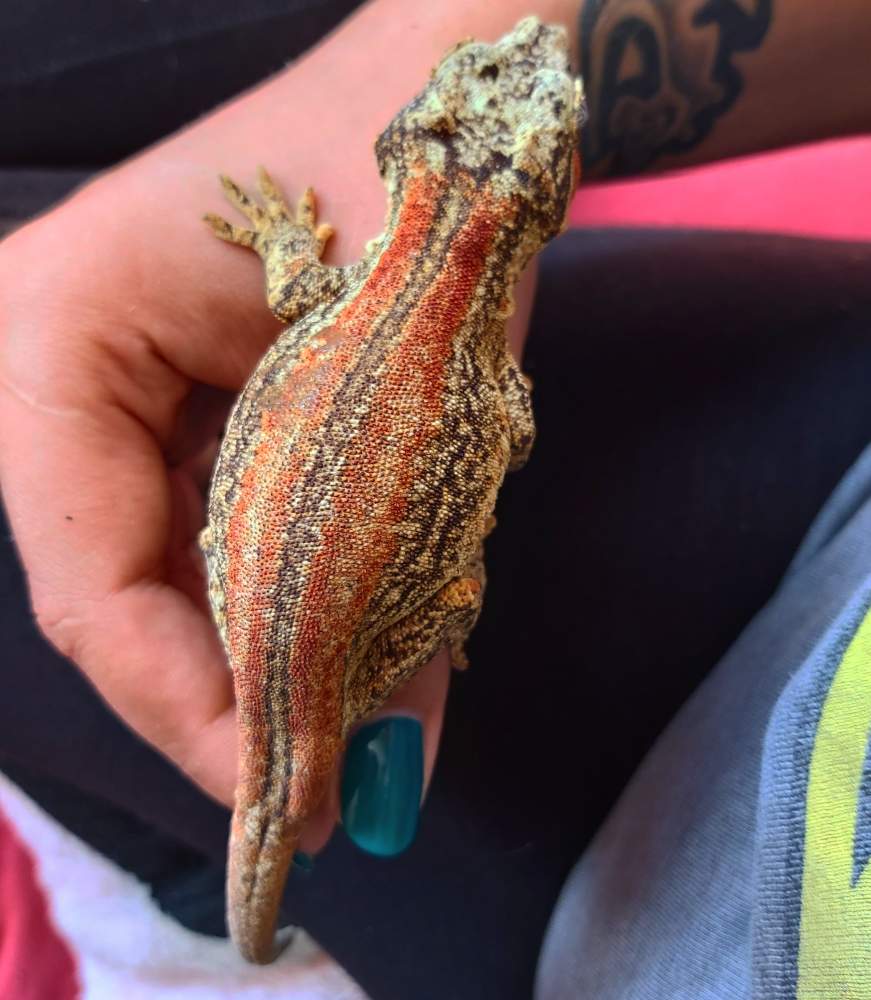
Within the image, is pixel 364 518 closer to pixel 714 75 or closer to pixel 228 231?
pixel 228 231

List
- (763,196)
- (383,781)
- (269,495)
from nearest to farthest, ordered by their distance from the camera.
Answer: (269,495)
(383,781)
(763,196)

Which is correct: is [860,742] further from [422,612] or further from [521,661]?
[521,661]

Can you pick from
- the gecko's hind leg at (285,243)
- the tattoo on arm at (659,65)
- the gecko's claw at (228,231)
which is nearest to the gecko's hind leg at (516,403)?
the gecko's hind leg at (285,243)

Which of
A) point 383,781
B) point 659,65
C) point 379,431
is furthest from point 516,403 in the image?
point 659,65

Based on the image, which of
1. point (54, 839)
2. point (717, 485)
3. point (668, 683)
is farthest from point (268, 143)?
point (54, 839)

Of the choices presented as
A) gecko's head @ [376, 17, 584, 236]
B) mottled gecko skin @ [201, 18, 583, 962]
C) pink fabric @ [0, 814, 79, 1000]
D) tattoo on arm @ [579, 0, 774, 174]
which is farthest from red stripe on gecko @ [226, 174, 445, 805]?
pink fabric @ [0, 814, 79, 1000]

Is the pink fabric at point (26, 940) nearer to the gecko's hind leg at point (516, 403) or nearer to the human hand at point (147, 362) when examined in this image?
the human hand at point (147, 362)
